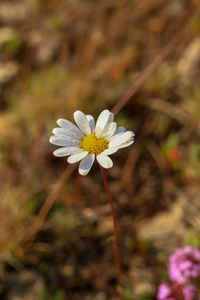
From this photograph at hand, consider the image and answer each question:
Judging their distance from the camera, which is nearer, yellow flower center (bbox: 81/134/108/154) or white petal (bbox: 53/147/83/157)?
white petal (bbox: 53/147/83/157)

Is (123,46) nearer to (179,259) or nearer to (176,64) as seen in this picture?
(176,64)

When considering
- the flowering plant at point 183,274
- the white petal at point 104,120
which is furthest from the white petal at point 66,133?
the flowering plant at point 183,274

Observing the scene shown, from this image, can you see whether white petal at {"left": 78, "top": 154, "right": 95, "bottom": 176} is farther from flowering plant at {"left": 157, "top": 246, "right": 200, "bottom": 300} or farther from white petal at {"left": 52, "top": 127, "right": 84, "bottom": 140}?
flowering plant at {"left": 157, "top": 246, "right": 200, "bottom": 300}

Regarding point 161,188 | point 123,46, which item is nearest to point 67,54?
point 123,46

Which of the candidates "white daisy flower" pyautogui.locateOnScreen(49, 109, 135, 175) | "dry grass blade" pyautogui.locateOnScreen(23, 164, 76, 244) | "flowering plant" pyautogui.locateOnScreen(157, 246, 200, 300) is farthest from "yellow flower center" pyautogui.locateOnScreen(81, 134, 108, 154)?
"dry grass blade" pyautogui.locateOnScreen(23, 164, 76, 244)

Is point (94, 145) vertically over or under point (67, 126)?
under

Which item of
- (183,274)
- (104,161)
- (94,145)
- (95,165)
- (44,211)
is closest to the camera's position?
(104,161)

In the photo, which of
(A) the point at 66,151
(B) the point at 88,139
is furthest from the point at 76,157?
(B) the point at 88,139

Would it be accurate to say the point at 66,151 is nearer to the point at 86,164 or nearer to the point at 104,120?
the point at 86,164
